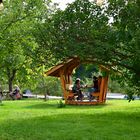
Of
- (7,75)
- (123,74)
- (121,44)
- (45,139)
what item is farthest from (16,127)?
(7,75)

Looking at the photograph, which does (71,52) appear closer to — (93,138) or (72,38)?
(72,38)

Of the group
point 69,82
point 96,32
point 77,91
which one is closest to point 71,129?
point 96,32

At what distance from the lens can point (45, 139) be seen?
31.7 feet

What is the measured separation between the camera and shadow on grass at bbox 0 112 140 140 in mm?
10008

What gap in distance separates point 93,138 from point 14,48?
1630 cm

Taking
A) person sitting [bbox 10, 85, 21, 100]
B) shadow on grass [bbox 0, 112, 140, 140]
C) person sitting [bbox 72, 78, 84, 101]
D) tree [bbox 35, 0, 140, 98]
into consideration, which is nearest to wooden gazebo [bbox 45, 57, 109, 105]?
person sitting [bbox 72, 78, 84, 101]

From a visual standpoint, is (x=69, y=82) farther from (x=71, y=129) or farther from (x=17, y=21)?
(x=71, y=129)

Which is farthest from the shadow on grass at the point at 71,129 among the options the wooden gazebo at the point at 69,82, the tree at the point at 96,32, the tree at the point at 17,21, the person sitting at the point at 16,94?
the person sitting at the point at 16,94

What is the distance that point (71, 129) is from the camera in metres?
11.1

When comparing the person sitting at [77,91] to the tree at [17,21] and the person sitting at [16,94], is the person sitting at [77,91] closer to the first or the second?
the tree at [17,21]

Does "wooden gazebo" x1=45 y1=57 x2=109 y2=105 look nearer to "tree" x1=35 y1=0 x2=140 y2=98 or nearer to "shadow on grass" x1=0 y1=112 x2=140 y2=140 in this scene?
"tree" x1=35 y1=0 x2=140 y2=98

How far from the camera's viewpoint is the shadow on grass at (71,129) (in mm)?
10008

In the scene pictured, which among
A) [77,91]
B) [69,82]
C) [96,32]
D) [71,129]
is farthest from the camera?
[69,82]

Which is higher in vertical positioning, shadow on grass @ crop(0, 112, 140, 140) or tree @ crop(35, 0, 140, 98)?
tree @ crop(35, 0, 140, 98)
